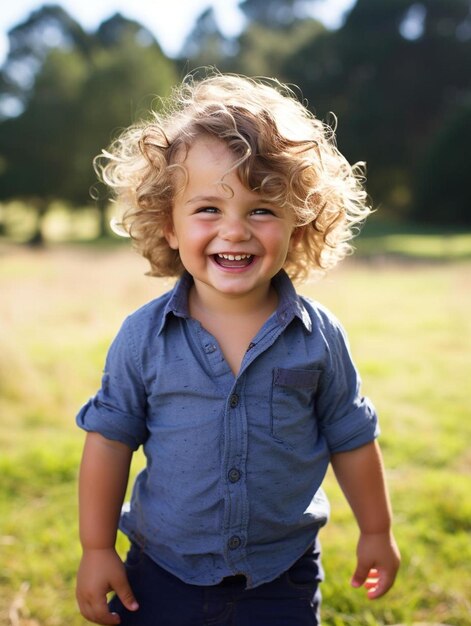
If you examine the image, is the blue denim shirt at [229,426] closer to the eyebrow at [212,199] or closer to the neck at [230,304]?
the neck at [230,304]

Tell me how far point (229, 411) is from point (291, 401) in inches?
6.3

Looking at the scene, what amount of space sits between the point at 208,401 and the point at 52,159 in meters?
26.3

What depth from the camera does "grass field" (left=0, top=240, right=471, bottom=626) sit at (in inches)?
89.4

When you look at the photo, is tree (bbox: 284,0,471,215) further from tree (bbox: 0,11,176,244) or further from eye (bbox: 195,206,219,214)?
eye (bbox: 195,206,219,214)

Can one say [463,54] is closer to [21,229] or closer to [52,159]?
[52,159]

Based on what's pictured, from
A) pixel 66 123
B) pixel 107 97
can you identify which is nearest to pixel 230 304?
pixel 107 97

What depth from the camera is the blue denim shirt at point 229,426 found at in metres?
1.69

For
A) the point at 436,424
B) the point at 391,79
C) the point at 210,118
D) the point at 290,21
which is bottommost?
the point at 436,424

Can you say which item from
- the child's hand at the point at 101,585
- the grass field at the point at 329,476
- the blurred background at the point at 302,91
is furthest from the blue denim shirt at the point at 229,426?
the blurred background at the point at 302,91

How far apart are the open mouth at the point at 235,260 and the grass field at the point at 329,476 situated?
517mm

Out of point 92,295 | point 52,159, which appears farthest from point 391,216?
point 92,295

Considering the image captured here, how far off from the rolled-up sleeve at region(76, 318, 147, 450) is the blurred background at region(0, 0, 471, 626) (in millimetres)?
805

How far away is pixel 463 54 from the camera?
30.7 meters

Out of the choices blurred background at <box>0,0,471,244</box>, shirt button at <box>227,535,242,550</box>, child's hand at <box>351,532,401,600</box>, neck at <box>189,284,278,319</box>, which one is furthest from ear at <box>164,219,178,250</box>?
blurred background at <box>0,0,471,244</box>
